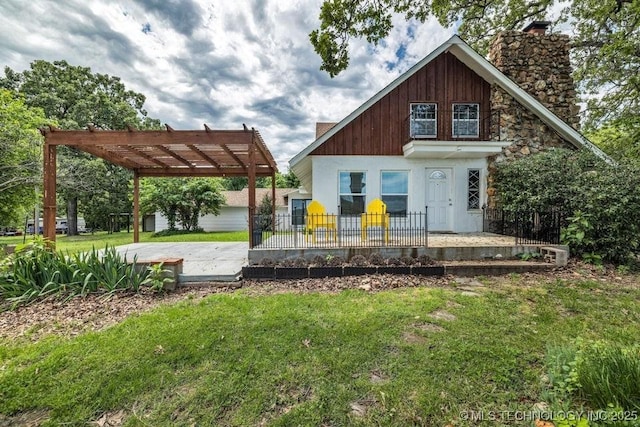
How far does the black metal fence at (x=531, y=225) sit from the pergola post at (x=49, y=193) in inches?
433

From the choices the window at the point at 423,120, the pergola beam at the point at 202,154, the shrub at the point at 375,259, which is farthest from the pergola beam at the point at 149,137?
the window at the point at 423,120

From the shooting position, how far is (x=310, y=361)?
2922 millimetres

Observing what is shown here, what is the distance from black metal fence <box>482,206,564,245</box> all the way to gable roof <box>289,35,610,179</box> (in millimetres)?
3654

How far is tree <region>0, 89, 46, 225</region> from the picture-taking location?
458 inches

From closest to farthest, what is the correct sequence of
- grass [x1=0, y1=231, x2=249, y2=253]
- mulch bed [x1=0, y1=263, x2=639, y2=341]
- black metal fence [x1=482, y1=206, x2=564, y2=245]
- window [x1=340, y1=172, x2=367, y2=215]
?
mulch bed [x1=0, y1=263, x2=639, y2=341] → black metal fence [x1=482, y1=206, x2=564, y2=245] → window [x1=340, y1=172, x2=367, y2=215] → grass [x1=0, y1=231, x2=249, y2=253]

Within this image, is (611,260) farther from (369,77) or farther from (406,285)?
(369,77)

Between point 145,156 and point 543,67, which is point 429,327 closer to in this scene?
point 145,156

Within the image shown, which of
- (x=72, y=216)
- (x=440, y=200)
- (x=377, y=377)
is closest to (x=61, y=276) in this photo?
(x=377, y=377)

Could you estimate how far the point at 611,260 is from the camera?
643cm

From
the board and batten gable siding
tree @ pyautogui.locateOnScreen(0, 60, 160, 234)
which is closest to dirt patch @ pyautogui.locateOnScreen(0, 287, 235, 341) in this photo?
the board and batten gable siding

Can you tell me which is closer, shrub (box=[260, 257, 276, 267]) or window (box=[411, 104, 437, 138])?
shrub (box=[260, 257, 276, 267])

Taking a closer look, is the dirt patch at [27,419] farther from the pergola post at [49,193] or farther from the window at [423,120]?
the window at [423,120]

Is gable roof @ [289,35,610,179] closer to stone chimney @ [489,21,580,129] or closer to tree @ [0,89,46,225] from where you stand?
stone chimney @ [489,21,580,129]

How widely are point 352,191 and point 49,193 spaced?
27.2ft
